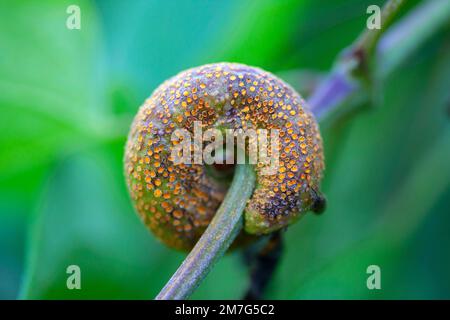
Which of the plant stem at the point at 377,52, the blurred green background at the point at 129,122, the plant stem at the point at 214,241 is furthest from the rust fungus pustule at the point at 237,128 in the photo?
the blurred green background at the point at 129,122

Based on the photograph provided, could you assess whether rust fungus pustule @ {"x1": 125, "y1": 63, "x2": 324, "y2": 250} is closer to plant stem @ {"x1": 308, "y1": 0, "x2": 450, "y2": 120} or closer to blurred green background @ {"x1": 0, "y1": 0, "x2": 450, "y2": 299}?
plant stem @ {"x1": 308, "y1": 0, "x2": 450, "y2": 120}

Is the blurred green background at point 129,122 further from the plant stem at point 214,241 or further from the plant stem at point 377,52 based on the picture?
the plant stem at point 214,241

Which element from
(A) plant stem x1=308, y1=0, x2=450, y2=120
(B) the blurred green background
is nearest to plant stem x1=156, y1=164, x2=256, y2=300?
(A) plant stem x1=308, y1=0, x2=450, y2=120

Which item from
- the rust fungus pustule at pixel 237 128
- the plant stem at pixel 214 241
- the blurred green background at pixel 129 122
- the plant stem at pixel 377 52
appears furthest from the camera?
the blurred green background at pixel 129 122

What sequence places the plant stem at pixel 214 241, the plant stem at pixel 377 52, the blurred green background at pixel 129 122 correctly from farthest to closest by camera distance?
the blurred green background at pixel 129 122, the plant stem at pixel 377 52, the plant stem at pixel 214 241

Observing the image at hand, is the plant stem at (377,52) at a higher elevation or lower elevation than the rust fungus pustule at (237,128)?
higher

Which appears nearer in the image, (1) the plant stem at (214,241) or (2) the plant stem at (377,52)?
(1) the plant stem at (214,241)

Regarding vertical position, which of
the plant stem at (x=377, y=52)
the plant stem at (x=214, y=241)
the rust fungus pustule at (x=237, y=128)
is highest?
the plant stem at (x=377, y=52)

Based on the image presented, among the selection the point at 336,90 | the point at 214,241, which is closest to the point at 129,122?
the point at 336,90
